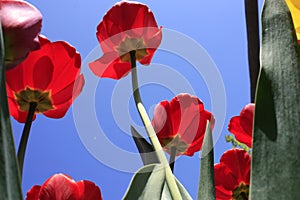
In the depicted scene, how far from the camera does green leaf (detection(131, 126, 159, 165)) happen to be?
0.32m

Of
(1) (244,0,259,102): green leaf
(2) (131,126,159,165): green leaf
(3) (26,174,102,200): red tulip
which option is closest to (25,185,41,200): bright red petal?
(3) (26,174,102,200): red tulip

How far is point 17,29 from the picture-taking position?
0.22 m

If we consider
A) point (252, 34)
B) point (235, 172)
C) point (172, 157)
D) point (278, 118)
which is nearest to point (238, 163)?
point (235, 172)

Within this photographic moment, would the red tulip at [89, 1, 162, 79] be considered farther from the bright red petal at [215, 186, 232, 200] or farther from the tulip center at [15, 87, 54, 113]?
the bright red petal at [215, 186, 232, 200]

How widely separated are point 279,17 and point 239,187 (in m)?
0.28

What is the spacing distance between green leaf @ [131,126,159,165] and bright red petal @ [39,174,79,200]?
69mm

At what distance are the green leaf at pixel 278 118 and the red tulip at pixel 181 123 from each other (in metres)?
0.14

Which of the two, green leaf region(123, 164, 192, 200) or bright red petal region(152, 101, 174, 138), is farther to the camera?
bright red petal region(152, 101, 174, 138)

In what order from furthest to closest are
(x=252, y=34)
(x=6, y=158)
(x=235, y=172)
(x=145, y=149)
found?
(x=252, y=34)
(x=235, y=172)
(x=145, y=149)
(x=6, y=158)

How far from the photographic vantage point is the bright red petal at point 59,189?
0.35 m

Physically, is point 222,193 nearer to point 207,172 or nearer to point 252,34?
point 207,172

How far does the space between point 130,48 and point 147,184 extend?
10 centimetres

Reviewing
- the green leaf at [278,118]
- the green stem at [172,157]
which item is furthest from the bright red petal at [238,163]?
the green leaf at [278,118]

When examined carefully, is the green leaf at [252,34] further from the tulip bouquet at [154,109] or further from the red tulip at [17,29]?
the red tulip at [17,29]
